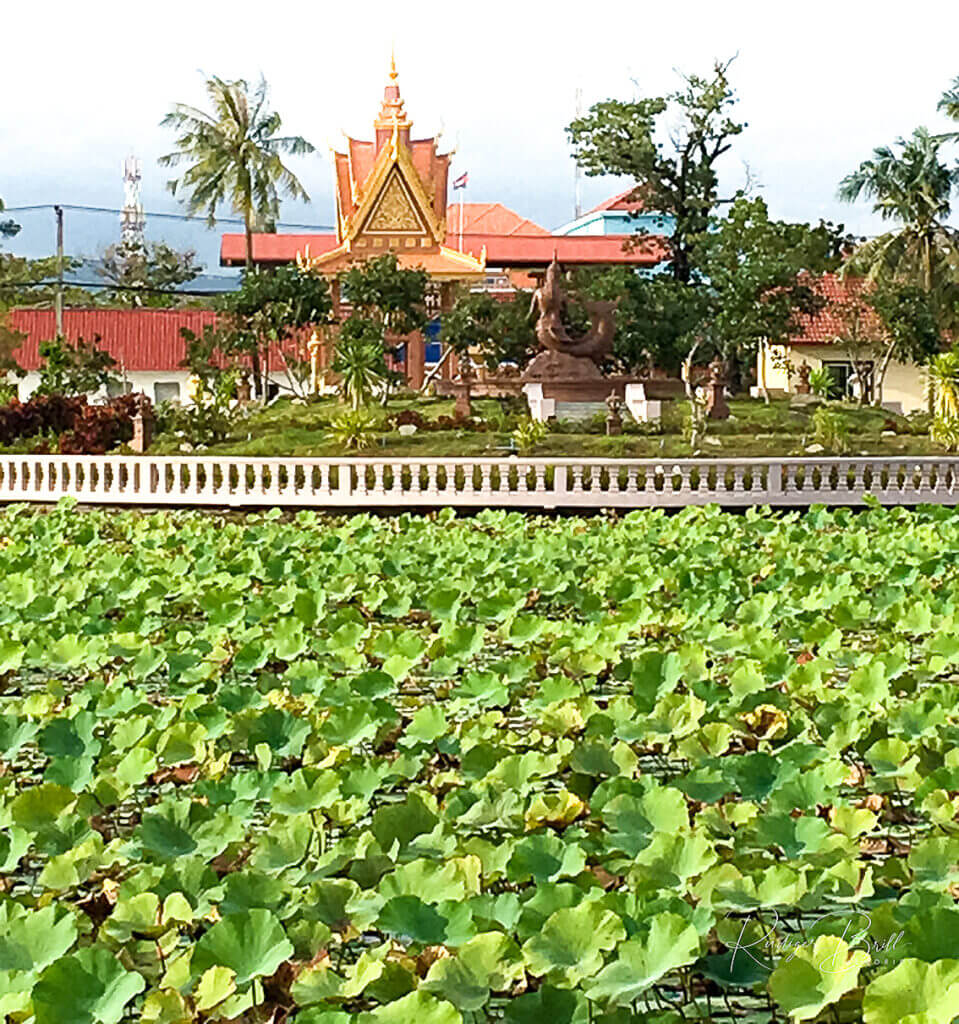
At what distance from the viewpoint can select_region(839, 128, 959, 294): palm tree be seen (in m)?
34.9

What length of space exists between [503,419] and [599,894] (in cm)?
1895

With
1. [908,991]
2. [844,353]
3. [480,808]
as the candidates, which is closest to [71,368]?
[844,353]

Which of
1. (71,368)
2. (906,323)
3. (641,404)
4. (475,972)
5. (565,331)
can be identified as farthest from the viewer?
(71,368)

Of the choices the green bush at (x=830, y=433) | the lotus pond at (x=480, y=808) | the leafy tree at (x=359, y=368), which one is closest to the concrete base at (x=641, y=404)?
the green bush at (x=830, y=433)

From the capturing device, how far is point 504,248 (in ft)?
133

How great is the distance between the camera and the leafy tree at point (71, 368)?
2888cm

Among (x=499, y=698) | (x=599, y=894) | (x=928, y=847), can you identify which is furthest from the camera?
(x=499, y=698)

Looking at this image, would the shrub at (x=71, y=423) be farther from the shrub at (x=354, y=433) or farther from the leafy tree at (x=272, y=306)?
the leafy tree at (x=272, y=306)

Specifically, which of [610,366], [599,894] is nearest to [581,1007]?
[599,894]

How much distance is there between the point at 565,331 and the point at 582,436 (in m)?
6.36

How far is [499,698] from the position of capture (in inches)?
169

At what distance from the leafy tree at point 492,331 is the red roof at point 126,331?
13896 mm

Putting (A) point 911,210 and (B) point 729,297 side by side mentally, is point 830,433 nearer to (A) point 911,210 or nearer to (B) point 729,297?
(B) point 729,297

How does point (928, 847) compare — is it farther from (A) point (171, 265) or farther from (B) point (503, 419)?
(A) point (171, 265)
